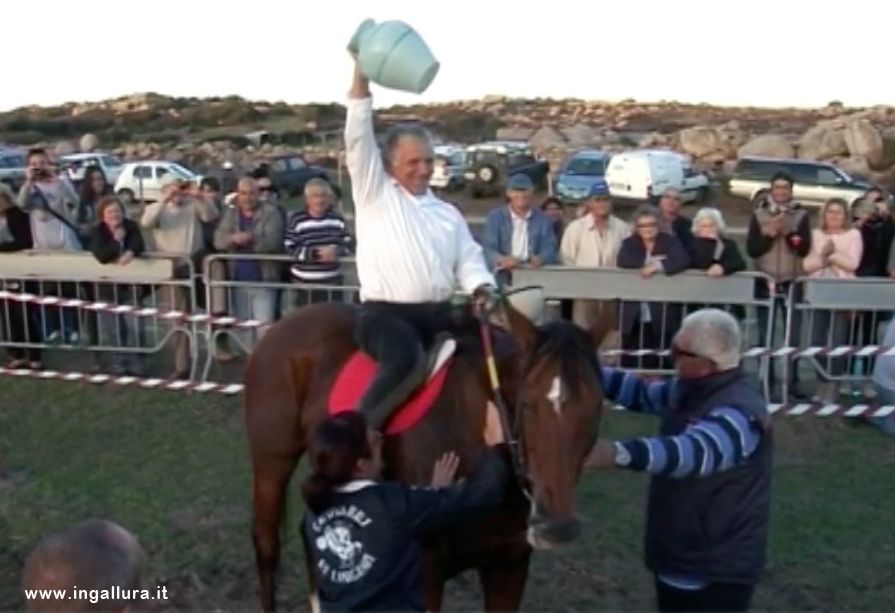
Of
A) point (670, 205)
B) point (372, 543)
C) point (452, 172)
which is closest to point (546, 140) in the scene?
point (452, 172)

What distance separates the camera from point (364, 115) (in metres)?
4.29

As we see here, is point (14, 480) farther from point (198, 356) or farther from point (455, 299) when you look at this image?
point (455, 299)

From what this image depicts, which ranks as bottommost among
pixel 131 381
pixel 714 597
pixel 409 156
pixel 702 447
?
pixel 131 381

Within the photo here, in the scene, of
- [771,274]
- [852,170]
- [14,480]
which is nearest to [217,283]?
[14,480]

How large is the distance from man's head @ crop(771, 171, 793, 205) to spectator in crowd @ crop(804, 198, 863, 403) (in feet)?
1.25

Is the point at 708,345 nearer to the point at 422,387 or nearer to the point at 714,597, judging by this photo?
the point at 714,597

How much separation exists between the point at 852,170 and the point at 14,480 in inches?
1473

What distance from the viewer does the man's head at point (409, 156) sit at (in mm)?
4461

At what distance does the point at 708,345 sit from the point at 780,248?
5717 mm

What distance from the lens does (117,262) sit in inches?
373

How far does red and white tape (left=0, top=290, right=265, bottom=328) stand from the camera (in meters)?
8.92

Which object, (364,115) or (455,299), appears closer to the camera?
(364,115)

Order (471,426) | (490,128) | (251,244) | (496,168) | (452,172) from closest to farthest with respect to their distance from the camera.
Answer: (471,426), (251,244), (496,168), (452,172), (490,128)

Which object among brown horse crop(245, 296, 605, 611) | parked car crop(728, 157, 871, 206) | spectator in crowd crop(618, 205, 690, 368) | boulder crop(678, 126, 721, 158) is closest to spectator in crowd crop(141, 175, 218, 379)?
spectator in crowd crop(618, 205, 690, 368)
